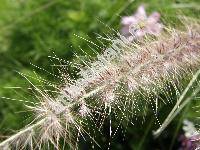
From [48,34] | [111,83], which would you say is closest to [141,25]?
[111,83]

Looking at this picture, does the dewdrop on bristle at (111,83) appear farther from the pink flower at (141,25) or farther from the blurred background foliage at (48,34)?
the blurred background foliage at (48,34)

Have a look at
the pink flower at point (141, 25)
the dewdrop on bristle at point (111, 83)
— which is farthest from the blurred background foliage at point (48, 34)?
the dewdrop on bristle at point (111, 83)

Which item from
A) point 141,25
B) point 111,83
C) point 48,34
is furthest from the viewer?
point 48,34

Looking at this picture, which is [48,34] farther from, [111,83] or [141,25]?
[111,83]

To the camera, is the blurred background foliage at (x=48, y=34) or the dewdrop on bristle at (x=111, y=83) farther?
the blurred background foliage at (x=48, y=34)

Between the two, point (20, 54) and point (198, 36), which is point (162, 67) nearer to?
point (198, 36)
